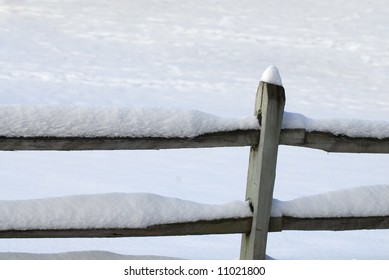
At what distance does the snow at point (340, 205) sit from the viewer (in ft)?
13.8

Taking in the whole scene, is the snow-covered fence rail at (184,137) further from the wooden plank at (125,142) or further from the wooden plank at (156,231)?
the wooden plank at (156,231)

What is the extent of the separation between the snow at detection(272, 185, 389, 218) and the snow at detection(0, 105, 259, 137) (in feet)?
1.62

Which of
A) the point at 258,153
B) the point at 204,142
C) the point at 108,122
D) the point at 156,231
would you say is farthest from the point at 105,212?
the point at 258,153

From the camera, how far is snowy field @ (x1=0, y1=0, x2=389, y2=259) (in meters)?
6.69

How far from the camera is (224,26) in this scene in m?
22.4

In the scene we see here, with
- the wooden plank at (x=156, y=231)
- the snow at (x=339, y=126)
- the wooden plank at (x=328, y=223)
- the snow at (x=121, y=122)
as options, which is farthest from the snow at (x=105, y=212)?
the snow at (x=339, y=126)

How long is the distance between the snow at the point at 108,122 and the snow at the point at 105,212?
14.2 inches

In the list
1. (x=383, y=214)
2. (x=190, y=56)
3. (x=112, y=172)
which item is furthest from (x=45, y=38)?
(x=383, y=214)

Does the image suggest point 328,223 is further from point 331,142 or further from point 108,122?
point 108,122

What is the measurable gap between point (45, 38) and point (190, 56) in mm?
3870

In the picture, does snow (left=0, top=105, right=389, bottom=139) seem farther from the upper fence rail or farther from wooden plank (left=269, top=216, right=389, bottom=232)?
wooden plank (left=269, top=216, right=389, bottom=232)

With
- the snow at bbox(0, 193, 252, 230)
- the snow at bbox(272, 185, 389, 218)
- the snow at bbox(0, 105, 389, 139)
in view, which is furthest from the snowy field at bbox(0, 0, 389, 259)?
the snow at bbox(0, 193, 252, 230)

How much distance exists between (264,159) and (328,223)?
1.77ft

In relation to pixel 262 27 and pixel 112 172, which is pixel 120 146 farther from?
pixel 262 27
